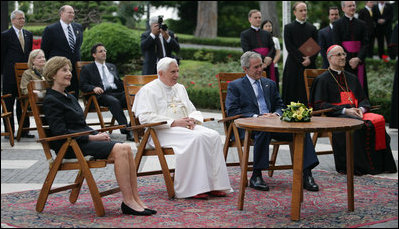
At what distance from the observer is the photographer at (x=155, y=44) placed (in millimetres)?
11422

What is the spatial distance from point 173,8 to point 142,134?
3310 centimetres

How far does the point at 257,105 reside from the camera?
293 inches

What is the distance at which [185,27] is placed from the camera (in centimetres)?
3953

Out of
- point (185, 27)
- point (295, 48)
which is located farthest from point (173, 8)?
point (295, 48)

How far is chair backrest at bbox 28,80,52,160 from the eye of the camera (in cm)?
613

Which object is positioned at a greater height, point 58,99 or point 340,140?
point 58,99

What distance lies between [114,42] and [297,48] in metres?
8.81

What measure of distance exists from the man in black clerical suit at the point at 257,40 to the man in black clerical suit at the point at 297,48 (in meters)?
0.36

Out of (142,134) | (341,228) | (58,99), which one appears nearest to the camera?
(341,228)

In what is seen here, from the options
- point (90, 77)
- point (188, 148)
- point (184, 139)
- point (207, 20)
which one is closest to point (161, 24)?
point (90, 77)

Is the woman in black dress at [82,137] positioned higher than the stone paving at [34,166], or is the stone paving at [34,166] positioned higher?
the woman in black dress at [82,137]

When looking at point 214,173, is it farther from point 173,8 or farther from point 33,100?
point 173,8

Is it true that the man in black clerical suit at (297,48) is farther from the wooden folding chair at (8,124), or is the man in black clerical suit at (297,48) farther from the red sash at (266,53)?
the wooden folding chair at (8,124)

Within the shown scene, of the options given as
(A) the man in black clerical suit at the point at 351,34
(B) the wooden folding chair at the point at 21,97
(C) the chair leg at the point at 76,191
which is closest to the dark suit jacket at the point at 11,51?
(B) the wooden folding chair at the point at 21,97
